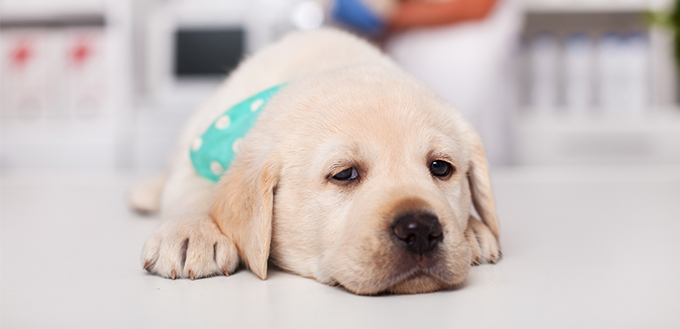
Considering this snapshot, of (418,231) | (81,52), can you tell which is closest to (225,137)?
(418,231)

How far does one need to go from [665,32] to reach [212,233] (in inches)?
226

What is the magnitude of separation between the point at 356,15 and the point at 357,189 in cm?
288

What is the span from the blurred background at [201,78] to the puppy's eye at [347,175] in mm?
3427

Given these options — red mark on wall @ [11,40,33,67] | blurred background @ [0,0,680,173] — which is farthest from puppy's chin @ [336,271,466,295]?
red mark on wall @ [11,40,33,67]

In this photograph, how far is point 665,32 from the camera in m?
5.68

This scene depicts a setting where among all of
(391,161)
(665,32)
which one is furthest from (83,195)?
(665,32)

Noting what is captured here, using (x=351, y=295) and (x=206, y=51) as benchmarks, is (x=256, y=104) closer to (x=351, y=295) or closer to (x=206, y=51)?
(x=351, y=295)

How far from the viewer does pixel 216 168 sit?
1.86 m

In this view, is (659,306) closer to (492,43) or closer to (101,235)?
(101,235)

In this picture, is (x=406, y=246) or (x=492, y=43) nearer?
(x=406, y=246)

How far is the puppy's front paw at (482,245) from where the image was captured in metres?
1.53

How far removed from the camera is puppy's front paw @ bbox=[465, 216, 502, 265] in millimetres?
1525

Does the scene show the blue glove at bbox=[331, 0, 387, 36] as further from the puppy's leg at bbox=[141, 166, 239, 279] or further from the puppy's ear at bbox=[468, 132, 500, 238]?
the puppy's leg at bbox=[141, 166, 239, 279]

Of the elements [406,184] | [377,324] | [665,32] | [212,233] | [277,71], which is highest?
[665,32]
